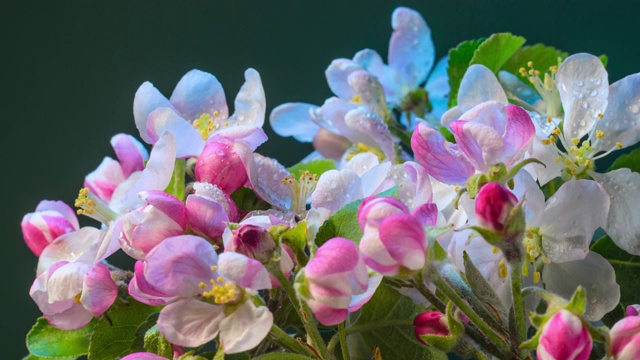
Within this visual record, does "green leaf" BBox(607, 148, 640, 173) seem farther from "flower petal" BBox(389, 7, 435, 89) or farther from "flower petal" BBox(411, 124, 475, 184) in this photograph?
"flower petal" BBox(389, 7, 435, 89)

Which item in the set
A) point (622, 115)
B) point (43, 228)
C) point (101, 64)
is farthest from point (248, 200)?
point (101, 64)

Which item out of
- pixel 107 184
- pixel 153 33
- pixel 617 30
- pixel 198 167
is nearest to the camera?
pixel 198 167

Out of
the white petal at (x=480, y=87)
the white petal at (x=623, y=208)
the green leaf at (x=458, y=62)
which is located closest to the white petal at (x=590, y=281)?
the white petal at (x=623, y=208)

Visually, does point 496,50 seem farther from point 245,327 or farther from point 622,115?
point 245,327

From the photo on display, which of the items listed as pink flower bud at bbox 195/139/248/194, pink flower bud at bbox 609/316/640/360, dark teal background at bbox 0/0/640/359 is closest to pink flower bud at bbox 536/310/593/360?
pink flower bud at bbox 609/316/640/360

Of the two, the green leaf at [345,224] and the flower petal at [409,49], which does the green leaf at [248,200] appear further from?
the flower petal at [409,49]

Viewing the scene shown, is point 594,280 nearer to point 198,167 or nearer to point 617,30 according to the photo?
point 198,167

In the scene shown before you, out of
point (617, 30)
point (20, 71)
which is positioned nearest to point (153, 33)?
point (20, 71)
